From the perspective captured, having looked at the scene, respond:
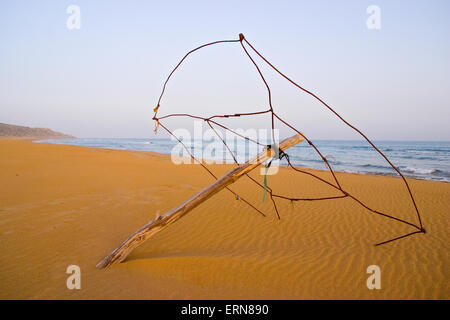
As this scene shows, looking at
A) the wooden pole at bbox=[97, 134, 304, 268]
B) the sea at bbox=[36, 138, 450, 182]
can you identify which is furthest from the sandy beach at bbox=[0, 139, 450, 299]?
the sea at bbox=[36, 138, 450, 182]

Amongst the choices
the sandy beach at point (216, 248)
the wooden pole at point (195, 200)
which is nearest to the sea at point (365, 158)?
the wooden pole at point (195, 200)

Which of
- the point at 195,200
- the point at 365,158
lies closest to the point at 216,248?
the point at 195,200

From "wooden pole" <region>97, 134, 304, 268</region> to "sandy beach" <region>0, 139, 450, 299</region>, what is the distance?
17 centimetres

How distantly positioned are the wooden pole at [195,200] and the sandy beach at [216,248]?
0.17 meters

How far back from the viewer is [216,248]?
3873 millimetres

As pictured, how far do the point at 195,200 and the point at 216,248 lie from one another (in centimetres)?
131

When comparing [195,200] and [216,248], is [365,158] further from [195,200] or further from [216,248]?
[195,200]

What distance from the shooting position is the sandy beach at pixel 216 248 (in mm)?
2752

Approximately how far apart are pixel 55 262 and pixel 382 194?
8969 millimetres

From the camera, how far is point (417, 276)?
3.11 m

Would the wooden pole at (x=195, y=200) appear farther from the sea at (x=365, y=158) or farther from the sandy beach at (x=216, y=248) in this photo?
the sea at (x=365, y=158)

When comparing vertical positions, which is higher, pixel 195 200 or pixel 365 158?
pixel 365 158

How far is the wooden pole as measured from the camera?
2.91 metres
